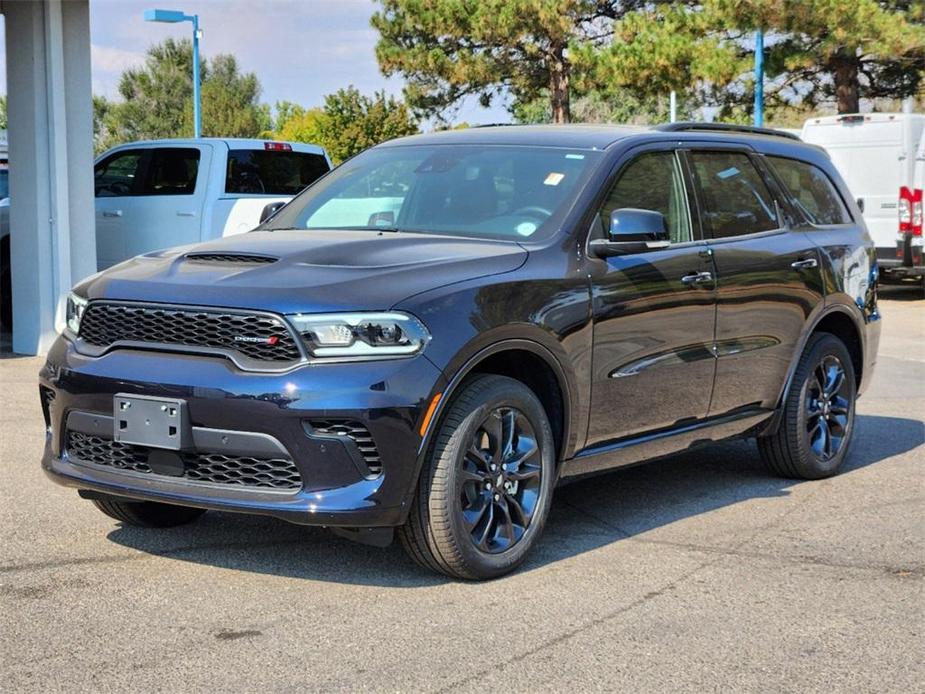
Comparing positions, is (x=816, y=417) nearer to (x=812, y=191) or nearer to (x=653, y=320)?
(x=812, y=191)

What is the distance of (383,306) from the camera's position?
4.84 metres

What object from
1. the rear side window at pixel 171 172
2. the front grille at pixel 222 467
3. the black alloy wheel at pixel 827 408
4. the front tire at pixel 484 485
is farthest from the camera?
the rear side window at pixel 171 172

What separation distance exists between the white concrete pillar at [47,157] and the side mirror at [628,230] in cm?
774

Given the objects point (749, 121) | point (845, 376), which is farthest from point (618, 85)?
point (845, 376)

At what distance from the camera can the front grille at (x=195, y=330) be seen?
4.84 metres

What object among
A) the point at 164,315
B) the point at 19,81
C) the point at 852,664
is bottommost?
the point at 852,664

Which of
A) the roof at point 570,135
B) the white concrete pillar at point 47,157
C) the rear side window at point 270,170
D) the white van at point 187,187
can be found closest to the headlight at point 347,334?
the roof at point 570,135

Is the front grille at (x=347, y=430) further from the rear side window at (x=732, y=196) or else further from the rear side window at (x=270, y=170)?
the rear side window at (x=270, y=170)

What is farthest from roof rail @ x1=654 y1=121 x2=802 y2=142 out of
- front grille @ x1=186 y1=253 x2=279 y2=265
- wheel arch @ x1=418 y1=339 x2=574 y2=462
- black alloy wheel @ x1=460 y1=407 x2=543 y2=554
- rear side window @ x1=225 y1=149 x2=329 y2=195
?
rear side window @ x1=225 y1=149 x2=329 y2=195

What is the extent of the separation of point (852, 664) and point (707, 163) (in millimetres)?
3026

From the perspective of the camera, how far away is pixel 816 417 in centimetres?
746

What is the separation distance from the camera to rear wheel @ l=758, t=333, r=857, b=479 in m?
7.21

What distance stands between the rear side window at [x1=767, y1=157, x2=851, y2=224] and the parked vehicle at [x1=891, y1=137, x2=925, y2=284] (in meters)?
11.5

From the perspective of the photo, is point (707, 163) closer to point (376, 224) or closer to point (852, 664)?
point (376, 224)
